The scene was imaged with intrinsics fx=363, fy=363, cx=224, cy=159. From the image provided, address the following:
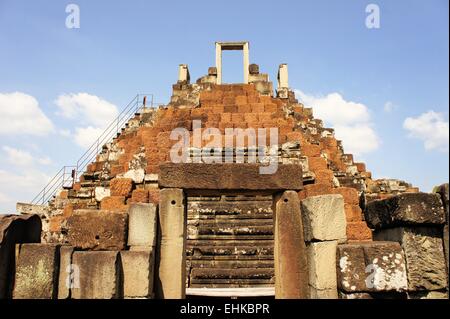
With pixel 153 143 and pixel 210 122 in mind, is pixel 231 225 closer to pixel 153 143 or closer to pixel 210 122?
pixel 153 143

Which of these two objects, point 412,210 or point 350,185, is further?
point 350,185

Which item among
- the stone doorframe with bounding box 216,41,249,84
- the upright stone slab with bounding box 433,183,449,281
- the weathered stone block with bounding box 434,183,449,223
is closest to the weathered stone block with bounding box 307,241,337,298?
the upright stone slab with bounding box 433,183,449,281

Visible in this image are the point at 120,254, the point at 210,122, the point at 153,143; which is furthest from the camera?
the point at 210,122

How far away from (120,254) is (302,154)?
6390mm

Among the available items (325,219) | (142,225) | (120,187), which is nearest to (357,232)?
(325,219)

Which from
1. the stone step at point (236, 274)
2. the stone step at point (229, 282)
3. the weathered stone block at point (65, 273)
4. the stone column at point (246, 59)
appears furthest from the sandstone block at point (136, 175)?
the stone column at point (246, 59)

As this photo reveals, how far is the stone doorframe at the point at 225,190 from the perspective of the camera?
5.08 metres

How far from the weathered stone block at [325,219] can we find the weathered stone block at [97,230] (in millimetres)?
2567

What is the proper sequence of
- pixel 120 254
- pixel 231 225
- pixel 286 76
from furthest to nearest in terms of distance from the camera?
pixel 286 76 < pixel 231 225 < pixel 120 254

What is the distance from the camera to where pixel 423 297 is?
4.59 metres

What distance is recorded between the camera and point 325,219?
5.03m

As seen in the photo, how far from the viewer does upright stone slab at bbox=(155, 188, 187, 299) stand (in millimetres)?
5055

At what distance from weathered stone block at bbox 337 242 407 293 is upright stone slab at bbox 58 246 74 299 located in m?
3.50
